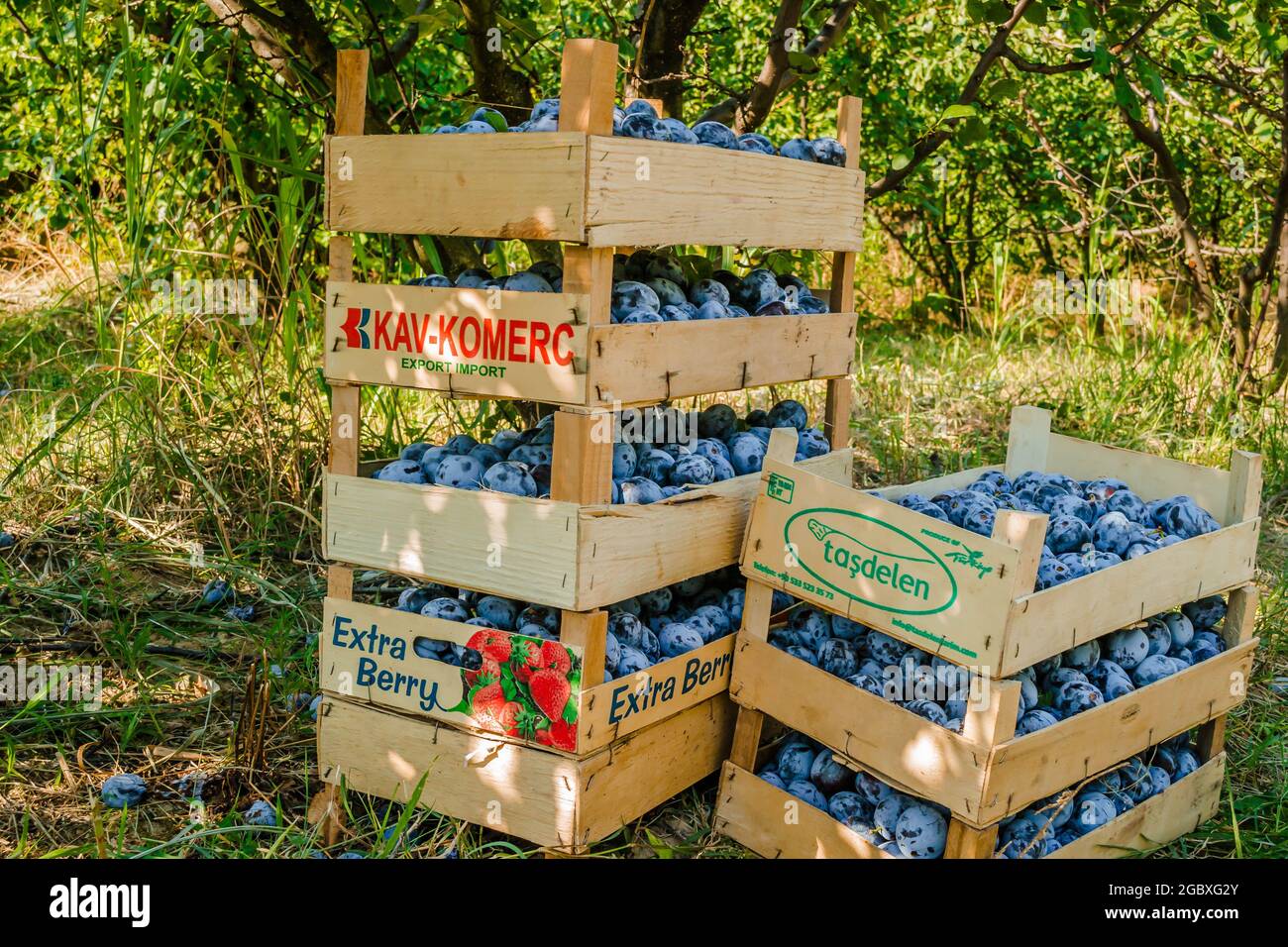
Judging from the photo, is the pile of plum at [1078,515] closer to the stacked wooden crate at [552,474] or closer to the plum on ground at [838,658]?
the plum on ground at [838,658]

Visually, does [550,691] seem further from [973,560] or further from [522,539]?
[973,560]

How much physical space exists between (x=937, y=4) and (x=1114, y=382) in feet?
8.38

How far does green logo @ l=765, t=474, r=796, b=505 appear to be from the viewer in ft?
8.64

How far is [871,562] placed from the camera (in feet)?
8.25

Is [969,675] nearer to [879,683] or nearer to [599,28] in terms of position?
[879,683]

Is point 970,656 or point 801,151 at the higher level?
point 801,151

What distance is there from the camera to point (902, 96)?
7914mm

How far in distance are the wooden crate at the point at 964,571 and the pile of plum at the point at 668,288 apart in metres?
0.38

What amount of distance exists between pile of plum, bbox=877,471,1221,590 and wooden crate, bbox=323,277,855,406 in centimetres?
62

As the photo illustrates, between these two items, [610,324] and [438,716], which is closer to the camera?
[610,324]

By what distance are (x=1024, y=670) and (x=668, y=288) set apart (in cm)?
110


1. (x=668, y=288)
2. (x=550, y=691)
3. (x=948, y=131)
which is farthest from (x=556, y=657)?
(x=948, y=131)

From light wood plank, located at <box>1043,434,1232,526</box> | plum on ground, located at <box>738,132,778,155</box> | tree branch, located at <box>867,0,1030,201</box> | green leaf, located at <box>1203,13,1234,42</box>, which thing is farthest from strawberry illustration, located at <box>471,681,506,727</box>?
green leaf, located at <box>1203,13,1234,42</box>

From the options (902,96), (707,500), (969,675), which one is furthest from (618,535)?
(902,96)
